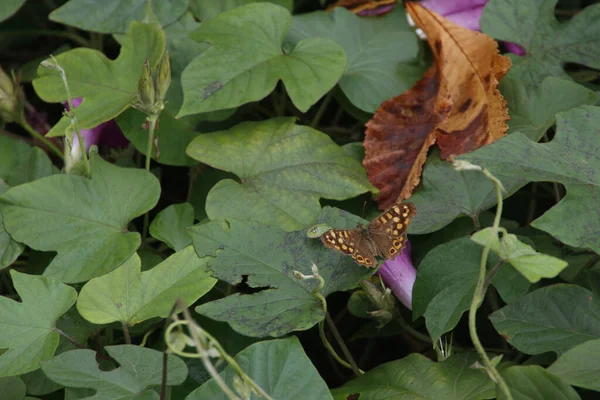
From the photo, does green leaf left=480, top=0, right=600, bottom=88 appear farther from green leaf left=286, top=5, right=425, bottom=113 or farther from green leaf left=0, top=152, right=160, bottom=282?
green leaf left=0, top=152, right=160, bottom=282

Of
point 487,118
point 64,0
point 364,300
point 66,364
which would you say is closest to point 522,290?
point 364,300

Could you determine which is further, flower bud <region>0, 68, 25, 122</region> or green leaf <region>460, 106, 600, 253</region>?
flower bud <region>0, 68, 25, 122</region>

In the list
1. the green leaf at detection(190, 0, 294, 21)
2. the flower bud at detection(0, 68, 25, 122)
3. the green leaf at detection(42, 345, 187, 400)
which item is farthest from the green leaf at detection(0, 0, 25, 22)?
the green leaf at detection(42, 345, 187, 400)

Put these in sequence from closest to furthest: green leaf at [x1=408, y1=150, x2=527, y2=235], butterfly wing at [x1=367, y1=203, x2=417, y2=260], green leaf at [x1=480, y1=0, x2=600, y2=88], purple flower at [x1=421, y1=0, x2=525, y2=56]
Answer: butterfly wing at [x1=367, y1=203, x2=417, y2=260] < green leaf at [x1=408, y1=150, x2=527, y2=235] < green leaf at [x1=480, y1=0, x2=600, y2=88] < purple flower at [x1=421, y1=0, x2=525, y2=56]

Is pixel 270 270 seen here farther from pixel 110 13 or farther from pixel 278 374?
pixel 110 13

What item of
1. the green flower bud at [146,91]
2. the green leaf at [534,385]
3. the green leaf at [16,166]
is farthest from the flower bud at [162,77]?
the green leaf at [534,385]

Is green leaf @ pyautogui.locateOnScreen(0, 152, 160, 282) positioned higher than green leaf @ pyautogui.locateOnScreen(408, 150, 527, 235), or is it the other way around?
green leaf @ pyautogui.locateOnScreen(408, 150, 527, 235)

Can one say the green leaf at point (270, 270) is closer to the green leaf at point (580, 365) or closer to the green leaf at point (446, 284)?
the green leaf at point (446, 284)

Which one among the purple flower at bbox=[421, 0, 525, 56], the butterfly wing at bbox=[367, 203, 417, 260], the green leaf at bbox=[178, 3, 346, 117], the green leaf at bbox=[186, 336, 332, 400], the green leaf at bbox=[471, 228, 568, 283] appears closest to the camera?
the green leaf at bbox=[471, 228, 568, 283]
